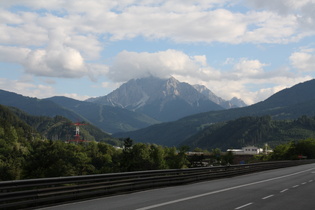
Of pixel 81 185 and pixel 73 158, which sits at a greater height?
pixel 73 158

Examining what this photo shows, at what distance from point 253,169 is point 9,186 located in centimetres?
2971

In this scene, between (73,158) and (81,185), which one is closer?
(81,185)

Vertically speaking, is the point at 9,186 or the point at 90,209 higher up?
the point at 9,186

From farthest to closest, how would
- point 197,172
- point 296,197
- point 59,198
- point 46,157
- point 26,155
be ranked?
point 26,155
point 46,157
point 197,172
point 296,197
point 59,198

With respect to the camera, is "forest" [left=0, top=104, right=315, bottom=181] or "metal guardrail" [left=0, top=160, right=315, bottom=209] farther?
"forest" [left=0, top=104, right=315, bottom=181]

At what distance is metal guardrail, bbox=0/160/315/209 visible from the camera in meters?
12.8

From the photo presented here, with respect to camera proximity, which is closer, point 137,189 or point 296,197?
point 296,197

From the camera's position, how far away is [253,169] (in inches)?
1522

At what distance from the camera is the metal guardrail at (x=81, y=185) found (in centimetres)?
1280

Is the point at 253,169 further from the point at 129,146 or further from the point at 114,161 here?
the point at 114,161

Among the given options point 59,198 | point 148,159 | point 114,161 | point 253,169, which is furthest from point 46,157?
point 59,198

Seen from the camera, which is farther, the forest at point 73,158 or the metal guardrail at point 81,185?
the forest at point 73,158

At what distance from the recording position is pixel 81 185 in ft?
51.7

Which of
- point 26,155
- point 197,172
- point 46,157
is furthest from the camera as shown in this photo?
point 26,155
